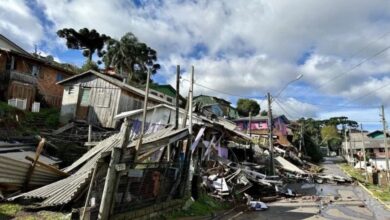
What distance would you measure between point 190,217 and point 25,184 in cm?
580

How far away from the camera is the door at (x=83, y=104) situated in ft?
94.3

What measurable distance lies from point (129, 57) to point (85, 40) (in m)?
7.88

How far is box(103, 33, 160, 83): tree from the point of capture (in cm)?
4738

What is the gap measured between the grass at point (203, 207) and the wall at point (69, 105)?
59.4ft

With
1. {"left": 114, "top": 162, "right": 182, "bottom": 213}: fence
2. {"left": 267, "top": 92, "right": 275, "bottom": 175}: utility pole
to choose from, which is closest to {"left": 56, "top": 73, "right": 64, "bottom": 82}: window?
{"left": 267, "top": 92, "right": 275, "bottom": 175}: utility pole

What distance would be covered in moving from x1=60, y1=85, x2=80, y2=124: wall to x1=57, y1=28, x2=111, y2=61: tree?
68.8ft

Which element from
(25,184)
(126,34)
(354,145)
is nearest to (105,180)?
(25,184)

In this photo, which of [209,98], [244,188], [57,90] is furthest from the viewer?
[209,98]

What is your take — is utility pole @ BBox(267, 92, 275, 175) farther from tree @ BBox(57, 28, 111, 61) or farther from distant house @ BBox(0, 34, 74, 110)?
tree @ BBox(57, 28, 111, 61)

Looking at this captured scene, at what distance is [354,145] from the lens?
70.5 m

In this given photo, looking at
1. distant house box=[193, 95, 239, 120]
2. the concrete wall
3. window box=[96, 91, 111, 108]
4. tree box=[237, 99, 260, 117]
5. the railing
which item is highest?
tree box=[237, 99, 260, 117]

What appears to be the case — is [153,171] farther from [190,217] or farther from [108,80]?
[108,80]

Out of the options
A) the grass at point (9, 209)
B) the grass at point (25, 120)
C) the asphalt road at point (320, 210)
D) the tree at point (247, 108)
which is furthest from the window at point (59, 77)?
the tree at point (247, 108)

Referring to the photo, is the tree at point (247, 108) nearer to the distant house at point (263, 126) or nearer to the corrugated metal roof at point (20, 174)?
the distant house at point (263, 126)
